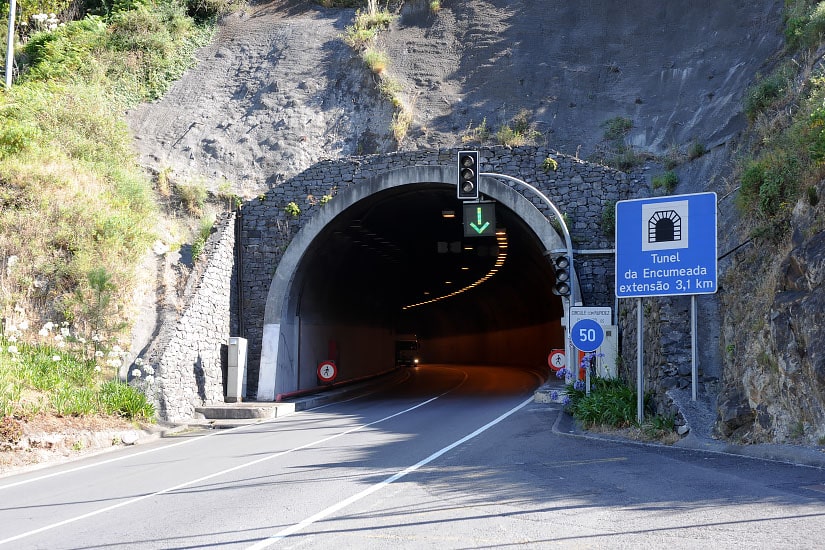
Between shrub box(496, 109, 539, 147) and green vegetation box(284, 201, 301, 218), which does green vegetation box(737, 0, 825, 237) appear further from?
green vegetation box(284, 201, 301, 218)

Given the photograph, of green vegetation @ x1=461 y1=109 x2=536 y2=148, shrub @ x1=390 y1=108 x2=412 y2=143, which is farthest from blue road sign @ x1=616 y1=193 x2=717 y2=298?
shrub @ x1=390 y1=108 x2=412 y2=143

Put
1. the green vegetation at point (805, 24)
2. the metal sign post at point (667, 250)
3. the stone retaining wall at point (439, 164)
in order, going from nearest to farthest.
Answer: the metal sign post at point (667, 250) < the green vegetation at point (805, 24) < the stone retaining wall at point (439, 164)

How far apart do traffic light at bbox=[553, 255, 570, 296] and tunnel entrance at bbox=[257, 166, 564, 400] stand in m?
1.84

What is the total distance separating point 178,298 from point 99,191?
4.40 meters

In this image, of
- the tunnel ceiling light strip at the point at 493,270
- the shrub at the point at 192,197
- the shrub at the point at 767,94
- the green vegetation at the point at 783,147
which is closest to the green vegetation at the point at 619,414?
the green vegetation at the point at 783,147

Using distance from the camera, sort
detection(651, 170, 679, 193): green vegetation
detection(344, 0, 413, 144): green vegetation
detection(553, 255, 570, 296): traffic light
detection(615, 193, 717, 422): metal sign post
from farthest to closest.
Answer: detection(344, 0, 413, 144): green vegetation, detection(651, 170, 679, 193): green vegetation, detection(553, 255, 570, 296): traffic light, detection(615, 193, 717, 422): metal sign post

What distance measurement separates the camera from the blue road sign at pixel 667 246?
14.5 meters

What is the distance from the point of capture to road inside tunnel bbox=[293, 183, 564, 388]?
2702 cm

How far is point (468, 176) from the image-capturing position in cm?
1716

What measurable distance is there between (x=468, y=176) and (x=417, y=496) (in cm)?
934

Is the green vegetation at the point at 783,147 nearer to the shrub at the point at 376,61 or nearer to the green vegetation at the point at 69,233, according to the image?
the green vegetation at the point at 69,233

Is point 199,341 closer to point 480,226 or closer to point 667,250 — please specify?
point 480,226

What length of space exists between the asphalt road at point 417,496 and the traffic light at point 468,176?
499cm

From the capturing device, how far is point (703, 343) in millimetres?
15805
